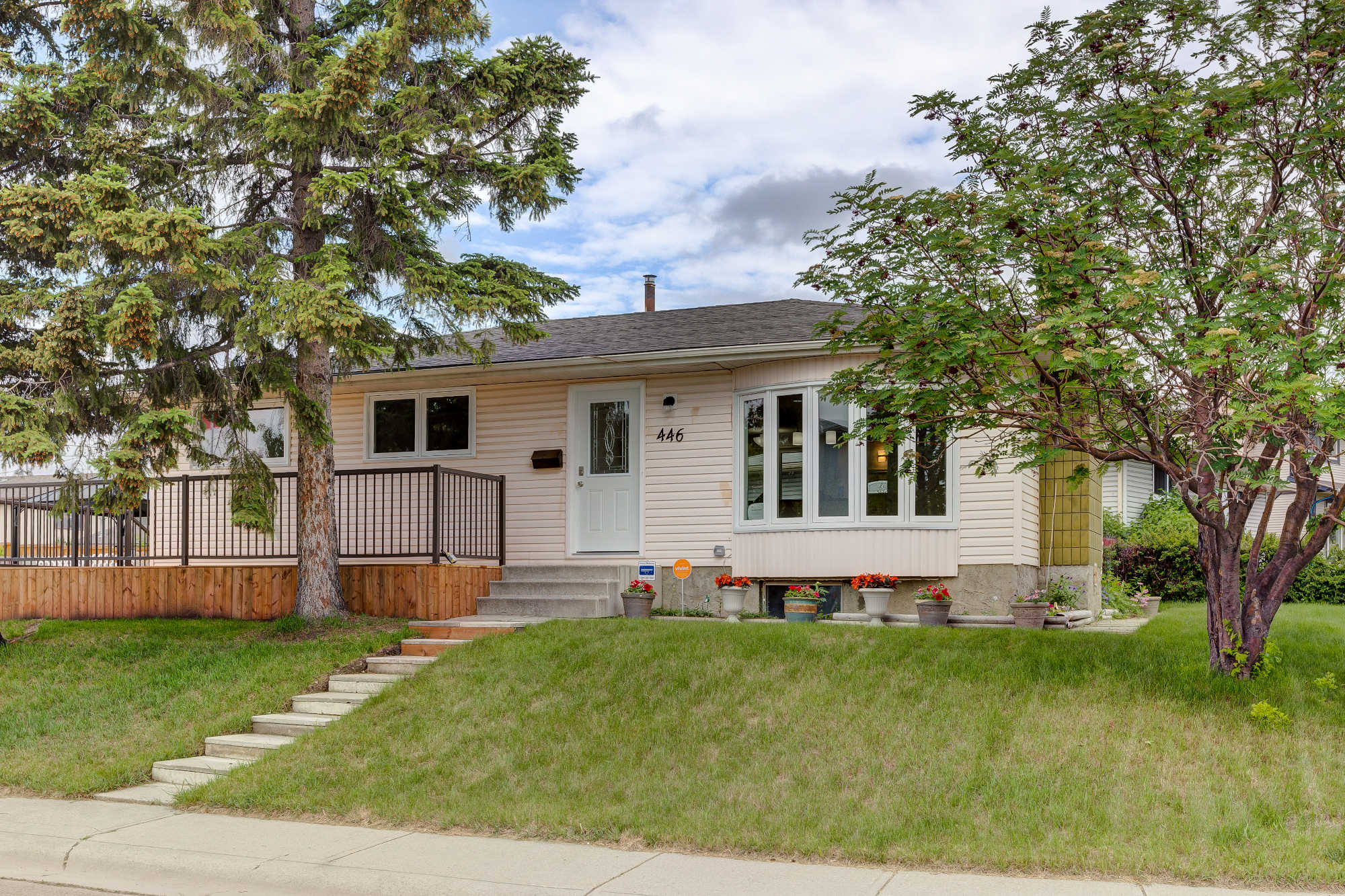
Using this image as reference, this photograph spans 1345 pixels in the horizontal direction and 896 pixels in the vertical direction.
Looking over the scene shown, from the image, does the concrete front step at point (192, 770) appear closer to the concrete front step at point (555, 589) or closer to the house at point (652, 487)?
Result: the house at point (652, 487)

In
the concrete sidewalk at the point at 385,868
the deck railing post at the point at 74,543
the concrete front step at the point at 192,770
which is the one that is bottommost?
the concrete front step at the point at 192,770

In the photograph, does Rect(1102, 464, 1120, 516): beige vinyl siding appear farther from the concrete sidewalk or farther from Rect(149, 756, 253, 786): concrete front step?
Rect(149, 756, 253, 786): concrete front step

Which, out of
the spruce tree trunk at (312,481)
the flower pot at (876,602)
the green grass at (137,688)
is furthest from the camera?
the spruce tree trunk at (312,481)

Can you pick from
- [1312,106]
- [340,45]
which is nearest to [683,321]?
[340,45]

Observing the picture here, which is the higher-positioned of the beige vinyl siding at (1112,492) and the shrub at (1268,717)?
the beige vinyl siding at (1112,492)

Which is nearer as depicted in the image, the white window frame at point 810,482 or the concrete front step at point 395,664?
the concrete front step at point 395,664

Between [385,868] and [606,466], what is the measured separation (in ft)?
26.2

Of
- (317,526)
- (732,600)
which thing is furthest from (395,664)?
(732,600)

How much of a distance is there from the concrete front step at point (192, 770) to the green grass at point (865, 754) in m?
0.36

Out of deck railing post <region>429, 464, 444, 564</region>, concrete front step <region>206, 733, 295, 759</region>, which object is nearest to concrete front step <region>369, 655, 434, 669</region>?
concrete front step <region>206, 733, 295, 759</region>

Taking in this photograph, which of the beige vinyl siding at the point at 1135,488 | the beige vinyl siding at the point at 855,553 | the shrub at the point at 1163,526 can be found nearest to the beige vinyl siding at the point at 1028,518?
the beige vinyl siding at the point at 855,553

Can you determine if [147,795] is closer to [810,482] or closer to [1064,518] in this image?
[810,482]

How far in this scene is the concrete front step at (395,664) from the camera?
1002cm

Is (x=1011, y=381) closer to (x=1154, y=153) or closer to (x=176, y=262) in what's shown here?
(x=1154, y=153)
